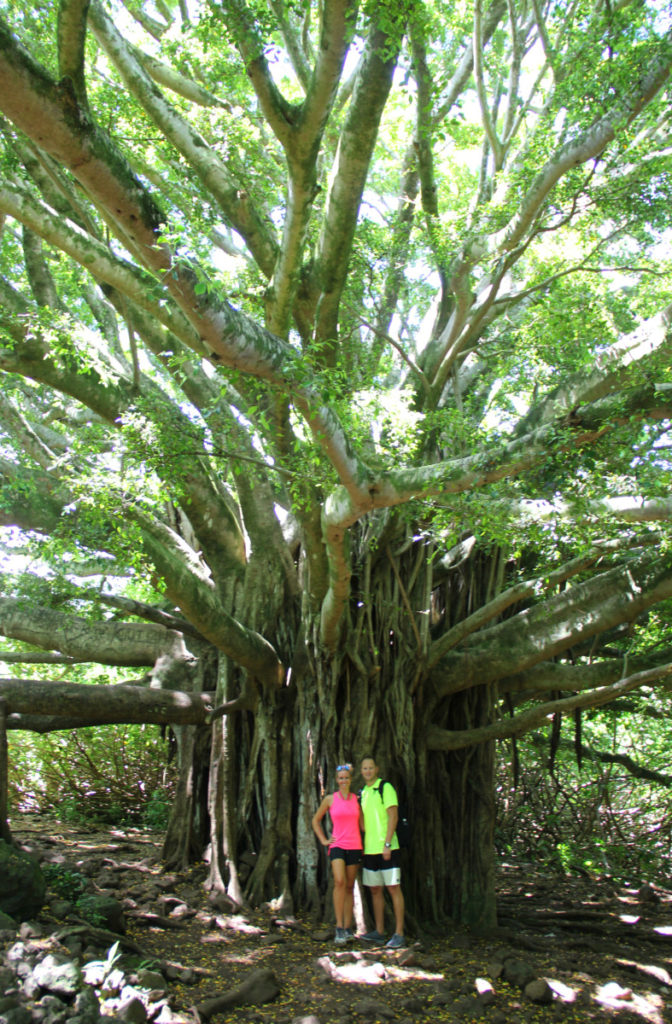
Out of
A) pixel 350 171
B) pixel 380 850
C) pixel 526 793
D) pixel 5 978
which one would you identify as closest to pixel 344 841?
pixel 380 850

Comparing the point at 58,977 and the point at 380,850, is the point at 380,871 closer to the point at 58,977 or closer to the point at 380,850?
the point at 380,850

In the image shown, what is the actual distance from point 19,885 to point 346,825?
2.32 metres

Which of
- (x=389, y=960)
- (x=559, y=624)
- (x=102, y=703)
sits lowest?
(x=389, y=960)

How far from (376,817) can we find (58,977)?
8.95 ft

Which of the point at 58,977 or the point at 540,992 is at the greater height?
the point at 58,977

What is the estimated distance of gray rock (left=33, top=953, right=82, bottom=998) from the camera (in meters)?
3.49

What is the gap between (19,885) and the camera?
172 inches

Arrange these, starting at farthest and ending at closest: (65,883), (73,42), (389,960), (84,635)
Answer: (84,635) < (389,960) < (65,883) < (73,42)

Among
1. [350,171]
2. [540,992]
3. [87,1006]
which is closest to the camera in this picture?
[87,1006]

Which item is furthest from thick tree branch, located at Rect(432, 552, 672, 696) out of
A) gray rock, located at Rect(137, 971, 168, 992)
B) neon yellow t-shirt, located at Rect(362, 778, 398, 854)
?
gray rock, located at Rect(137, 971, 168, 992)

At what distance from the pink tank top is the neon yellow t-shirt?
0.21 ft

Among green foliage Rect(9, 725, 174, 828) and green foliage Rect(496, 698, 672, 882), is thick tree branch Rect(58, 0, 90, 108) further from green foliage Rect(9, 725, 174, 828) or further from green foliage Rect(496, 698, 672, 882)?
green foliage Rect(9, 725, 174, 828)

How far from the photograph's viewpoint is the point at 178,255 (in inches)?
130

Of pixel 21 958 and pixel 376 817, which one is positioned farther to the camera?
pixel 376 817
